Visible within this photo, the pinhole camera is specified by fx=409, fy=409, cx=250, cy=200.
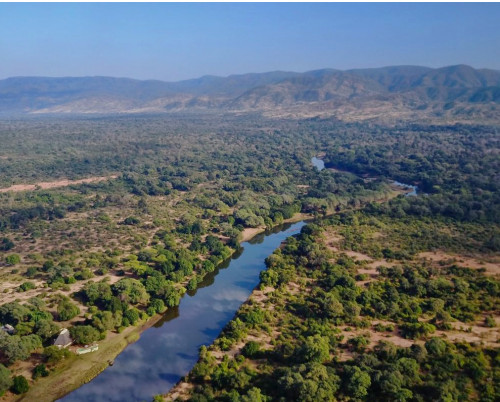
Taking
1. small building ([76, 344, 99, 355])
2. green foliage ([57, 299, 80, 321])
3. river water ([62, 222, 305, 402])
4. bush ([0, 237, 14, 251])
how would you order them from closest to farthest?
1. river water ([62, 222, 305, 402])
2. small building ([76, 344, 99, 355])
3. green foliage ([57, 299, 80, 321])
4. bush ([0, 237, 14, 251])

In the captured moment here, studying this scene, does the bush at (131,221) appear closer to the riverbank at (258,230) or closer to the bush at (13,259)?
the riverbank at (258,230)

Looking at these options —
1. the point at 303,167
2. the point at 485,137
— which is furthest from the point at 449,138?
the point at 303,167

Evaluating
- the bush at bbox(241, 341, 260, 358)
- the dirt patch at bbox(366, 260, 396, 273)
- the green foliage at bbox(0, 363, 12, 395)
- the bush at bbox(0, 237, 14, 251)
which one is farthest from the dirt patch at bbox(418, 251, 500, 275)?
the bush at bbox(0, 237, 14, 251)

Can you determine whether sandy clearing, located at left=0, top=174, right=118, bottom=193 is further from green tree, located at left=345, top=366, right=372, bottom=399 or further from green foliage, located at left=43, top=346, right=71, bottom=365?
green tree, located at left=345, top=366, right=372, bottom=399

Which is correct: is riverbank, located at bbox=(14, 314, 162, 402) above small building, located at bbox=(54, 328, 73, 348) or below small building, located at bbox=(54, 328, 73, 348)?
below

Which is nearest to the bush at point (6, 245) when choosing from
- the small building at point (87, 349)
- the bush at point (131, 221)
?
the bush at point (131, 221)

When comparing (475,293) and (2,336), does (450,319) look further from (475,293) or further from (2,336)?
(2,336)

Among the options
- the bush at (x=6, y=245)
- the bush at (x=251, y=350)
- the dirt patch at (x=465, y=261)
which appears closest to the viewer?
the bush at (x=251, y=350)
